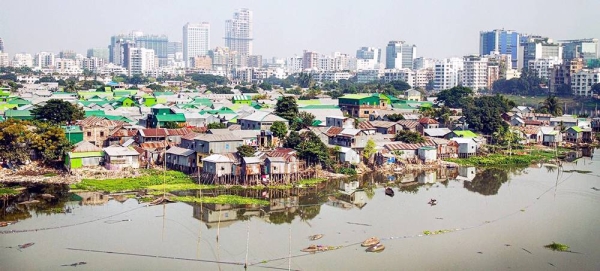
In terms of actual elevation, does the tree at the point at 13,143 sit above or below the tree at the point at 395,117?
below

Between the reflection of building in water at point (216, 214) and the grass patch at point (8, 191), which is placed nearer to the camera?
the reflection of building in water at point (216, 214)

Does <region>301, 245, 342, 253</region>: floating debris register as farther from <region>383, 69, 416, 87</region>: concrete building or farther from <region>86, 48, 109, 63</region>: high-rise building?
<region>86, 48, 109, 63</region>: high-rise building

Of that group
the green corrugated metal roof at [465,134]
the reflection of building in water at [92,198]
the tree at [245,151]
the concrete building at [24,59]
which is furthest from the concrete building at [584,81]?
the concrete building at [24,59]

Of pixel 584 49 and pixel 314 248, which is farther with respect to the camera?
pixel 584 49

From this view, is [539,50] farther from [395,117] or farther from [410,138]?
[410,138]

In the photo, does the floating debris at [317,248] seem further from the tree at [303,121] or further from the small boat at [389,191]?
the tree at [303,121]

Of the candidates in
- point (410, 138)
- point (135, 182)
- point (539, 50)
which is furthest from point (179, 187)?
point (539, 50)

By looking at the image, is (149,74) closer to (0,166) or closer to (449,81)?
(449,81)
